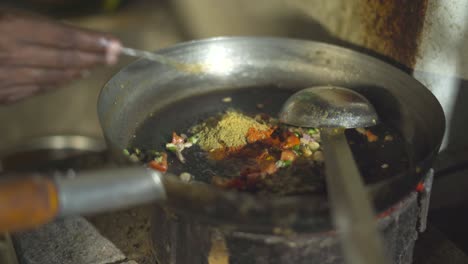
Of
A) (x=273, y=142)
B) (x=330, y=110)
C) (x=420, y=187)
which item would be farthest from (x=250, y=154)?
(x=420, y=187)

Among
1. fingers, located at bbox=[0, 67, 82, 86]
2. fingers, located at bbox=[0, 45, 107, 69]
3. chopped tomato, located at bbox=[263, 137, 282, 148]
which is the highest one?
fingers, located at bbox=[0, 45, 107, 69]

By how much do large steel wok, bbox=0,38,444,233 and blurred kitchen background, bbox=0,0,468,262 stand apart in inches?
10.0

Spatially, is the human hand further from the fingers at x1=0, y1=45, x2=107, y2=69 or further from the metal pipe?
the metal pipe

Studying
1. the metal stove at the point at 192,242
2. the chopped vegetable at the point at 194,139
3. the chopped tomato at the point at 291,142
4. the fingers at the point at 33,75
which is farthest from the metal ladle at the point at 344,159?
the fingers at the point at 33,75

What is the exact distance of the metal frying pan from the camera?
5.62 feet

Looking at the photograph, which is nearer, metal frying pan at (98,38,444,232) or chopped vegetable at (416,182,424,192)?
metal frying pan at (98,38,444,232)

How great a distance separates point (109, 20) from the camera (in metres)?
6.05

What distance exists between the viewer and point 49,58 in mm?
1815

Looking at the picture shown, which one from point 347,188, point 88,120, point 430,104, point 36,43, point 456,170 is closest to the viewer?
point 347,188

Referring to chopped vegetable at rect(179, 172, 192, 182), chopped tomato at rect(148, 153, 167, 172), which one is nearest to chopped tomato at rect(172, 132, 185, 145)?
chopped tomato at rect(148, 153, 167, 172)

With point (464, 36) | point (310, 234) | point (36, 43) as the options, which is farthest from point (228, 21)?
point (310, 234)

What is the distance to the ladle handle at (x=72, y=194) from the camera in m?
1.39

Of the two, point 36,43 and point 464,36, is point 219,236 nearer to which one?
point 36,43

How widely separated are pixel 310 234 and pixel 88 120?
13.2 ft
